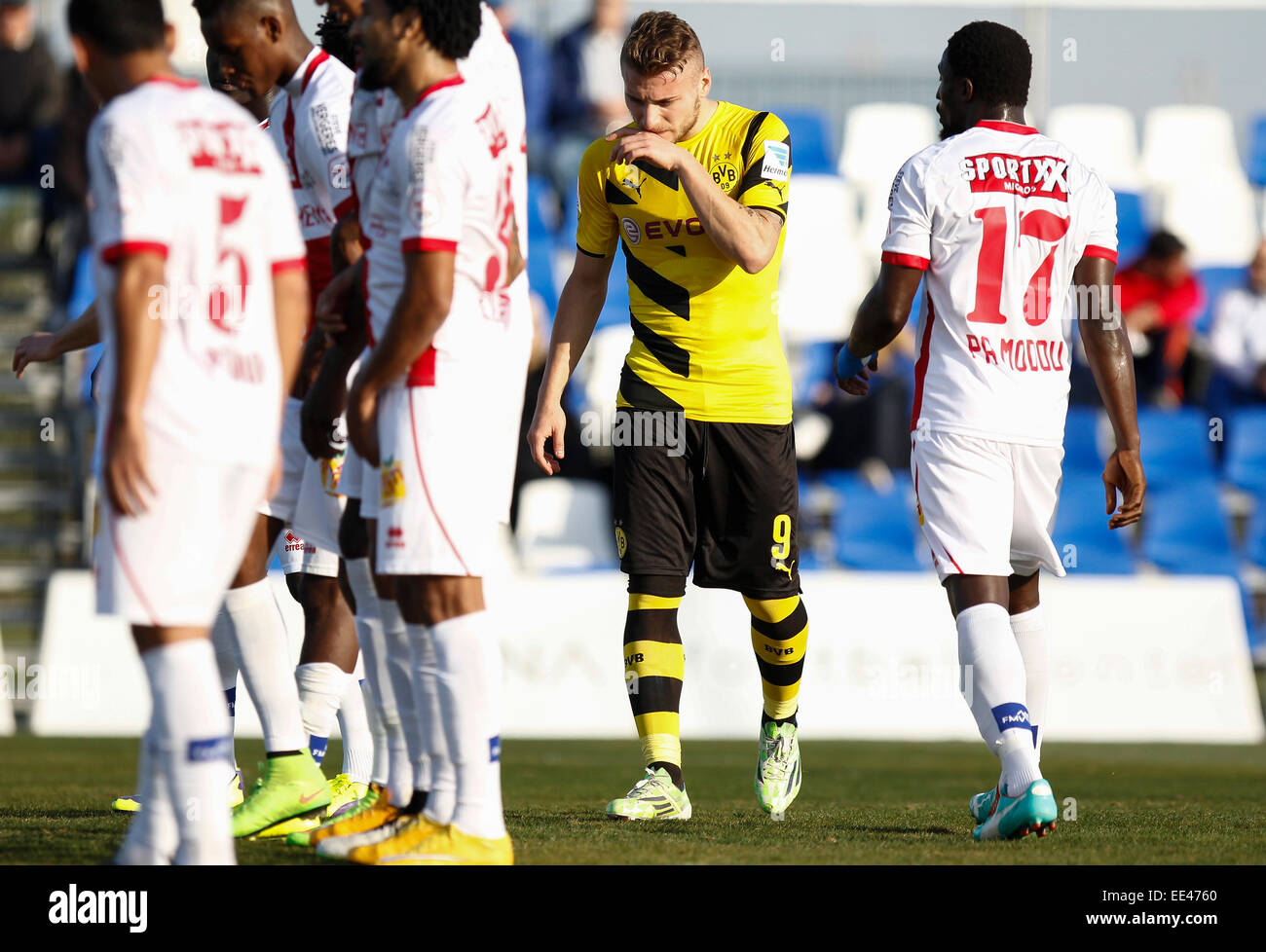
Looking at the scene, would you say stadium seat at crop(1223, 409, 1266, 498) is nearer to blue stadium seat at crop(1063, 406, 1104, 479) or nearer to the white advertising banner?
blue stadium seat at crop(1063, 406, 1104, 479)

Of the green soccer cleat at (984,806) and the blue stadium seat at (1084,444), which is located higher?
the blue stadium seat at (1084,444)

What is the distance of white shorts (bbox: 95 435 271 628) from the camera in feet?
11.2

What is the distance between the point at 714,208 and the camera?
5297 millimetres

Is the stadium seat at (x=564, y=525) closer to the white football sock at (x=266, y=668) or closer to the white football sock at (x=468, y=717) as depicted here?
the white football sock at (x=266, y=668)

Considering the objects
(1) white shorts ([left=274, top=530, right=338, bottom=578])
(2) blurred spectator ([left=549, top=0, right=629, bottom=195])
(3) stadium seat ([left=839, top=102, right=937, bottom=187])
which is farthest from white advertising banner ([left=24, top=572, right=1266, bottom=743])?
(3) stadium seat ([left=839, top=102, right=937, bottom=187])

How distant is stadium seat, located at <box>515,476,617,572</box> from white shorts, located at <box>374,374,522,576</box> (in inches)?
326

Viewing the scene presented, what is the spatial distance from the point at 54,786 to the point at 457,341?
3809mm

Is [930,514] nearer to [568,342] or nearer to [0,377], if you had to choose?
[568,342]

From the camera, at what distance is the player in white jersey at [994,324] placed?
5.21m

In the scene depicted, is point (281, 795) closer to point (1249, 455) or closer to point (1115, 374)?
point (1115, 374)

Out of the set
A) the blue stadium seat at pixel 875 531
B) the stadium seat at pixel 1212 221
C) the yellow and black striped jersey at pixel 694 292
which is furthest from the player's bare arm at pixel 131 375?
the stadium seat at pixel 1212 221

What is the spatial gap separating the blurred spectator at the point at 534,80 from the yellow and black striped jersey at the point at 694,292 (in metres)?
9.84

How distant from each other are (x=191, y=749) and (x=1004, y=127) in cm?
340
